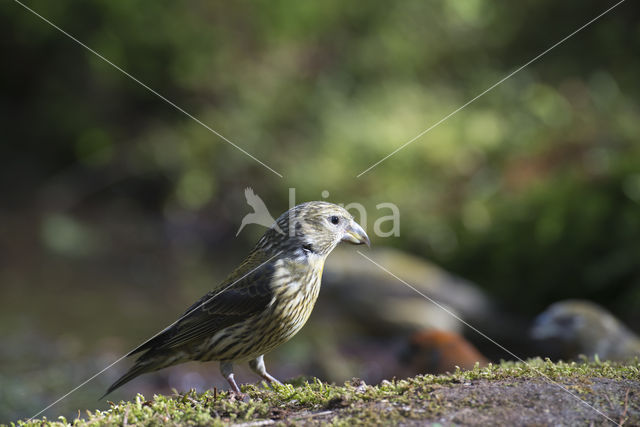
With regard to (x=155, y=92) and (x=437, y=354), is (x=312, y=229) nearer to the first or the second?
(x=437, y=354)

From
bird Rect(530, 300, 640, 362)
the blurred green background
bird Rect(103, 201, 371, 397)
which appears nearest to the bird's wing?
bird Rect(103, 201, 371, 397)

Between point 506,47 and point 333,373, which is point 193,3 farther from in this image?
point 333,373

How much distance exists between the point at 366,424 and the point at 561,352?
4011 mm

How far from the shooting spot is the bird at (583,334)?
6.36m

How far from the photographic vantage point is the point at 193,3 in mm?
14281

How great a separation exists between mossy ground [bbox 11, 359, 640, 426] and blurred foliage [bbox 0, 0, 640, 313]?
676cm

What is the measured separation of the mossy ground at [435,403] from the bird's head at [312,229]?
1183mm

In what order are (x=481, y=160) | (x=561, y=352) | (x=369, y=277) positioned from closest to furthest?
(x=561, y=352)
(x=369, y=277)
(x=481, y=160)

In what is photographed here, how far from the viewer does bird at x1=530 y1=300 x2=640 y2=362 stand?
6355 mm

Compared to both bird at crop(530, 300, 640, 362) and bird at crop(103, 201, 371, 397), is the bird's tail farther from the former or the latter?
bird at crop(530, 300, 640, 362)

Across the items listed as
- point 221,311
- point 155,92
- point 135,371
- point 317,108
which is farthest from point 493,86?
point 135,371

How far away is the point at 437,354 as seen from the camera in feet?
21.3

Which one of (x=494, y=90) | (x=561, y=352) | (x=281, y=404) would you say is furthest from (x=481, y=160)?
(x=281, y=404)

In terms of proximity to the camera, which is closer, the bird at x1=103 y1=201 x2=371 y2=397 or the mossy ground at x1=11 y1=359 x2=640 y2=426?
the mossy ground at x1=11 y1=359 x2=640 y2=426
